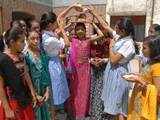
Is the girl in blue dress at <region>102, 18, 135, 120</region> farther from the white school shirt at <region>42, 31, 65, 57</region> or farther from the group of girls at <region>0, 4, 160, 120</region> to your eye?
the white school shirt at <region>42, 31, 65, 57</region>

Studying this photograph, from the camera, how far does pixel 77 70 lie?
5.79 m

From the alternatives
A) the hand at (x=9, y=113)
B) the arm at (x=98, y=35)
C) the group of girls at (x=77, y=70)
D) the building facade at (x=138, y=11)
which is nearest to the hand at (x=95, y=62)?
the group of girls at (x=77, y=70)

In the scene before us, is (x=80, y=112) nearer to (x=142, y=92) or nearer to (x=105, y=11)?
(x=142, y=92)

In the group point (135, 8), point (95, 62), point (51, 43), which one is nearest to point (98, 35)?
point (95, 62)

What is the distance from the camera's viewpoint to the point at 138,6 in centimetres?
1839

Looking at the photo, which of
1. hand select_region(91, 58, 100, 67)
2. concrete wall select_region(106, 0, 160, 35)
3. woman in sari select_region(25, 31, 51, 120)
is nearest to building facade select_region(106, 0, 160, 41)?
concrete wall select_region(106, 0, 160, 35)

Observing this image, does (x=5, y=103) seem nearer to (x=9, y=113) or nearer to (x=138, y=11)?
(x=9, y=113)

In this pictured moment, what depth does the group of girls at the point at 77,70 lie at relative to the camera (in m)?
3.82

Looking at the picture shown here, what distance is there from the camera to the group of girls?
3818 millimetres

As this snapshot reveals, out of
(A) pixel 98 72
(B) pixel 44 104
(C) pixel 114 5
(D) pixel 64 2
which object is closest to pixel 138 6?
(C) pixel 114 5

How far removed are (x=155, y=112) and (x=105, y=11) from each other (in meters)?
15.1

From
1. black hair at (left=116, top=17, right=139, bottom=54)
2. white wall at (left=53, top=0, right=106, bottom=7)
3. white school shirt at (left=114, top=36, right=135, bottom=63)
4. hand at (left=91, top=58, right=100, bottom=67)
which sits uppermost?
black hair at (left=116, top=17, right=139, bottom=54)

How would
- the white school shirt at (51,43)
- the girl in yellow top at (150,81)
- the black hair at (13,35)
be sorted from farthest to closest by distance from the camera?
the white school shirt at (51,43), the girl in yellow top at (150,81), the black hair at (13,35)

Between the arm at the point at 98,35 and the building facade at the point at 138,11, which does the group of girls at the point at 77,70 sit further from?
the building facade at the point at 138,11
